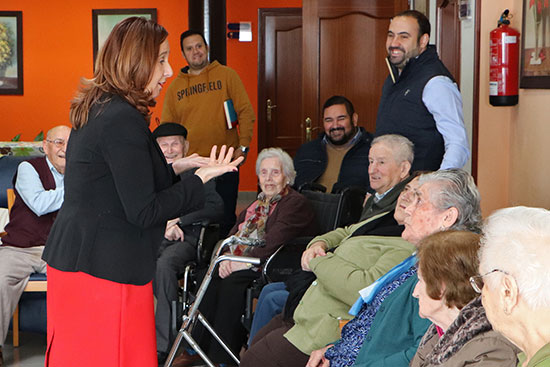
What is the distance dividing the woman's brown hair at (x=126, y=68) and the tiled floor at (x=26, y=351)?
2190 millimetres

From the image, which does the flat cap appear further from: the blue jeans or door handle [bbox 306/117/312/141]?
door handle [bbox 306/117/312/141]

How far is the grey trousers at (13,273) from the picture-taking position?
3834 millimetres

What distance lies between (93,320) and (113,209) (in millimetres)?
311

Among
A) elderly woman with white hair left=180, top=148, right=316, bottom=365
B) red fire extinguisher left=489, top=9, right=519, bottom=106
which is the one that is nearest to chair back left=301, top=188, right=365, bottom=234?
elderly woman with white hair left=180, top=148, right=316, bottom=365

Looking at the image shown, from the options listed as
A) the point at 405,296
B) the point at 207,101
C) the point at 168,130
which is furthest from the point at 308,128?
the point at 405,296

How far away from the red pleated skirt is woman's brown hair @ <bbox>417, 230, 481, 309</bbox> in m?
0.79

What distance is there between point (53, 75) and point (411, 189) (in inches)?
295

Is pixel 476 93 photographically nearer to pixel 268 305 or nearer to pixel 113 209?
pixel 268 305

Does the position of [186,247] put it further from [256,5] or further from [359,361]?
[256,5]

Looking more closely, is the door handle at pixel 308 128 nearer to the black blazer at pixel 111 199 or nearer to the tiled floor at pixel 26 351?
the tiled floor at pixel 26 351

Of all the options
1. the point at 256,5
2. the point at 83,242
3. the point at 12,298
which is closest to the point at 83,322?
the point at 83,242

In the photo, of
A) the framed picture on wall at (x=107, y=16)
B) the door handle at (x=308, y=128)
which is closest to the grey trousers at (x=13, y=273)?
the door handle at (x=308, y=128)

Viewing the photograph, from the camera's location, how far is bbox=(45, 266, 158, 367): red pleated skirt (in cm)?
203

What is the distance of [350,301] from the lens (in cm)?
262
